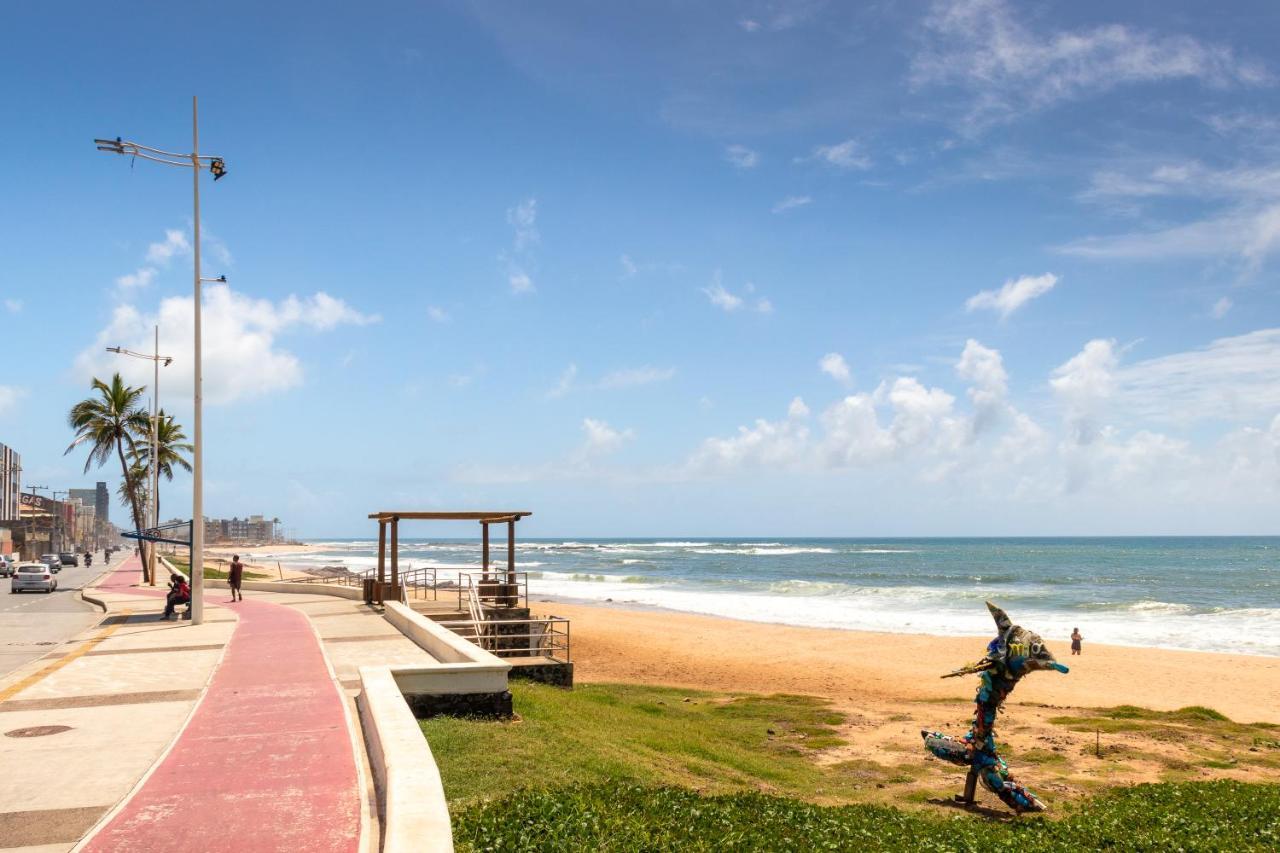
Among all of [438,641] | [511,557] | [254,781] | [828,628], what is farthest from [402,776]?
[828,628]

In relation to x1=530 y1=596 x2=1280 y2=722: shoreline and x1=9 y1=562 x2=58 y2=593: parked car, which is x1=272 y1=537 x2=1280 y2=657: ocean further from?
x1=9 y1=562 x2=58 y2=593: parked car

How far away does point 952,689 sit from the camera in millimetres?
25250

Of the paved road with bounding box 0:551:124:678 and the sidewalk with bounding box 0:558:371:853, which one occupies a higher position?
the sidewalk with bounding box 0:558:371:853

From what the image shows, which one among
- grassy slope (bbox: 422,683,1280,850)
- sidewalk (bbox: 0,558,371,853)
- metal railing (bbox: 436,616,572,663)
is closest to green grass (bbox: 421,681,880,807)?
grassy slope (bbox: 422,683,1280,850)

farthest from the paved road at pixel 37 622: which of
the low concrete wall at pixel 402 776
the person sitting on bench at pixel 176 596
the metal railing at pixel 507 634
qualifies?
the low concrete wall at pixel 402 776

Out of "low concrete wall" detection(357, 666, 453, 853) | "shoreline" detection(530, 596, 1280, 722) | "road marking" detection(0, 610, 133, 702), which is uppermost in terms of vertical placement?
"low concrete wall" detection(357, 666, 453, 853)

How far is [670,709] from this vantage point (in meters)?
18.8

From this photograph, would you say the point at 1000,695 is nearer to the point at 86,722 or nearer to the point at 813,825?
the point at 813,825

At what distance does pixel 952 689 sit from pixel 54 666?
69.6ft

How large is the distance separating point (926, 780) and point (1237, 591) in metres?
62.1

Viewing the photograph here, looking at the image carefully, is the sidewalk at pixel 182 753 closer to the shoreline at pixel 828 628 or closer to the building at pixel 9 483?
the shoreline at pixel 828 628

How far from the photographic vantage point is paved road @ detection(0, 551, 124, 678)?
730 inches

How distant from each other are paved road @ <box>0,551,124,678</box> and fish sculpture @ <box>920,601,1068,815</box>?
15.0 metres

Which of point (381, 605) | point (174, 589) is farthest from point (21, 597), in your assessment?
point (381, 605)
